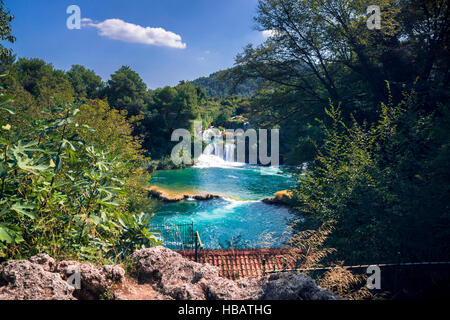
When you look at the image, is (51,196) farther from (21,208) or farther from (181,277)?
(181,277)

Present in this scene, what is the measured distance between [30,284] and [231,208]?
15.2 metres

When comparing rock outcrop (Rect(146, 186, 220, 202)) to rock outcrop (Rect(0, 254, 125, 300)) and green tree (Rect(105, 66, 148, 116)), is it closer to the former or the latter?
rock outcrop (Rect(0, 254, 125, 300))

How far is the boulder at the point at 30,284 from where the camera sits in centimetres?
185

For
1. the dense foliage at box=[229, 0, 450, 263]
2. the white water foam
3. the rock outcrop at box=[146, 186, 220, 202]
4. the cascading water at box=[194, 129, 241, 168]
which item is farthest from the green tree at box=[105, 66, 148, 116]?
the dense foliage at box=[229, 0, 450, 263]

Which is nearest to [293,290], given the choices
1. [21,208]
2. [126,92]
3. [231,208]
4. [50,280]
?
[50,280]

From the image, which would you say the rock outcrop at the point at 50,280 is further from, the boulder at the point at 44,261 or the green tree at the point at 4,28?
the green tree at the point at 4,28

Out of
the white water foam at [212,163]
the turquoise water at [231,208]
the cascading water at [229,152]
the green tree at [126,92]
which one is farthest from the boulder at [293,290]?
the green tree at [126,92]

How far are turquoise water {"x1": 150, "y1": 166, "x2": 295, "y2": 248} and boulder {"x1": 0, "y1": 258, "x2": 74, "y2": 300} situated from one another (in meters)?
6.17

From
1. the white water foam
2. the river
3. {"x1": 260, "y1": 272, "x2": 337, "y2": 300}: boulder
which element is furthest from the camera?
the white water foam

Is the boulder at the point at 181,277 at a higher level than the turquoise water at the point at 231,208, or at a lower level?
higher

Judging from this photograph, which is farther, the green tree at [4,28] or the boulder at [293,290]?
the green tree at [4,28]

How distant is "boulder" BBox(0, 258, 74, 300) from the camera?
1848 millimetres

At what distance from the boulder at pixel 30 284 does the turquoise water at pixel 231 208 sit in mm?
6168

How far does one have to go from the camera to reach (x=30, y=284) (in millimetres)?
1896
